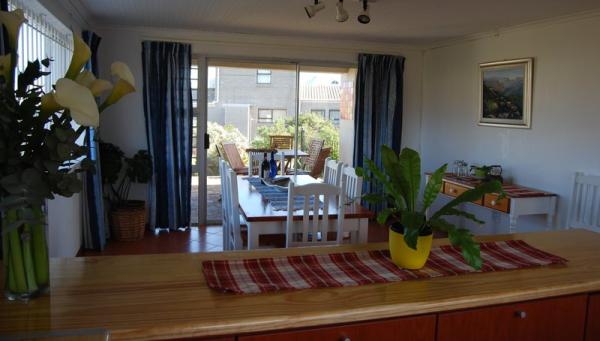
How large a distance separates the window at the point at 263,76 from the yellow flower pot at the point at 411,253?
4467 mm

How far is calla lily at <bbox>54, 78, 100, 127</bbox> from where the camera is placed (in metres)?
1.08

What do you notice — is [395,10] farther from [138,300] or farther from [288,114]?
[138,300]

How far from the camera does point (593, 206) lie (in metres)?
3.84

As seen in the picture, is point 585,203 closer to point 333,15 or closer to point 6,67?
point 333,15

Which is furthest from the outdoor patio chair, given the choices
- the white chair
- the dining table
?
the white chair

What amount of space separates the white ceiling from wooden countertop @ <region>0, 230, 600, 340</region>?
8.64ft

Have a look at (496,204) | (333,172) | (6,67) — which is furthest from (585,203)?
(6,67)

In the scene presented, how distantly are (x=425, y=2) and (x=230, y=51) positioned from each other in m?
2.59

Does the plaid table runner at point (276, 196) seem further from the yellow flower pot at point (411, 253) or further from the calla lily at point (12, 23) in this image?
the calla lily at point (12, 23)

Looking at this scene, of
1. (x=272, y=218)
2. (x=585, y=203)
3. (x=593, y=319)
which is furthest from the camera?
(x=585, y=203)

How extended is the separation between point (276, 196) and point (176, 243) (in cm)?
190

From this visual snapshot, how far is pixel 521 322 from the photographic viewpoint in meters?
1.55

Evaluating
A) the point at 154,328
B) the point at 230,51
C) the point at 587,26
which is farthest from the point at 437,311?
the point at 230,51

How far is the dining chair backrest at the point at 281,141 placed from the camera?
20.1ft
